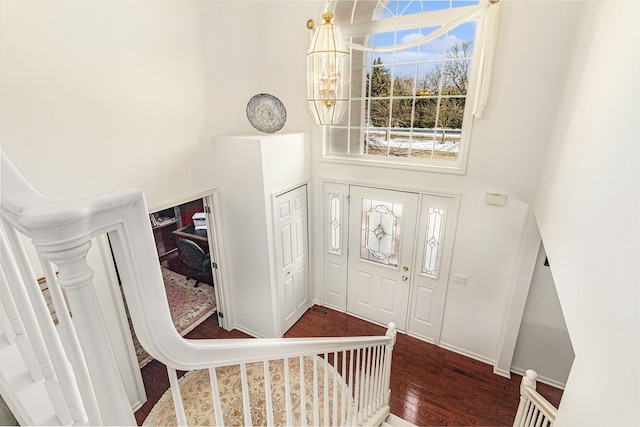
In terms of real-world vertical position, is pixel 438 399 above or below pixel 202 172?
below

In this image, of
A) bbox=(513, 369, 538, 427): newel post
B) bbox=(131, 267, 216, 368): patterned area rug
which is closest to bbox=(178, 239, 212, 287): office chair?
bbox=(131, 267, 216, 368): patterned area rug

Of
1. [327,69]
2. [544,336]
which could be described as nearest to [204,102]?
[327,69]

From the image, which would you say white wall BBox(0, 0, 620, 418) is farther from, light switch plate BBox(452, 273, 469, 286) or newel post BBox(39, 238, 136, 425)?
newel post BBox(39, 238, 136, 425)

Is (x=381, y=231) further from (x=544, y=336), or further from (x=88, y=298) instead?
(x=88, y=298)

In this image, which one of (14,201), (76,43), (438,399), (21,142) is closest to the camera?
(14,201)

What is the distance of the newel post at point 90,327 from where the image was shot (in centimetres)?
49

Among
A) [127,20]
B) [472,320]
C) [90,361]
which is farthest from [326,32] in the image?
[472,320]

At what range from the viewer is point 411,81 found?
363cm

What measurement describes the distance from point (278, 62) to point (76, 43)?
229cm

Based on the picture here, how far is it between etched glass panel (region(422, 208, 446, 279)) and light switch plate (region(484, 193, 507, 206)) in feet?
1.61

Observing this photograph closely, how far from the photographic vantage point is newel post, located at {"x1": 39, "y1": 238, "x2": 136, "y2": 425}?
1.60 feet

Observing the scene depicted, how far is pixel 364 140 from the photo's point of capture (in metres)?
4.13

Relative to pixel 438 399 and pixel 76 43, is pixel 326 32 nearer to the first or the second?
pixel 76 43

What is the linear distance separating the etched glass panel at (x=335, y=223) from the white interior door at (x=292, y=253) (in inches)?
14.5
